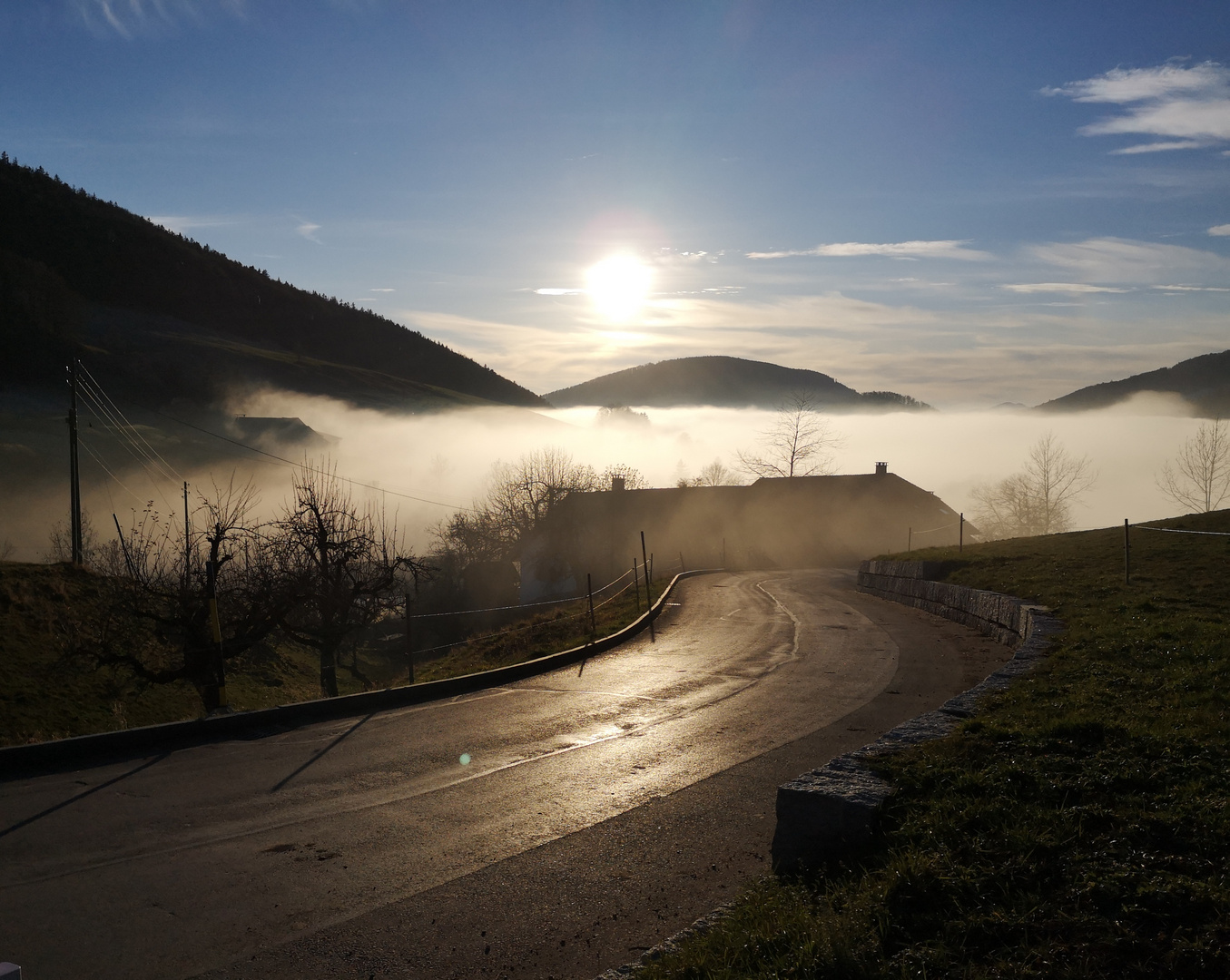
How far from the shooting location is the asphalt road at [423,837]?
15.2ft

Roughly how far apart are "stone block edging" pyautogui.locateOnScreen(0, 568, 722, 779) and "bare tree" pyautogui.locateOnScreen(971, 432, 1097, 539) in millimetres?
71577

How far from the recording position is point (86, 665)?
21656mm

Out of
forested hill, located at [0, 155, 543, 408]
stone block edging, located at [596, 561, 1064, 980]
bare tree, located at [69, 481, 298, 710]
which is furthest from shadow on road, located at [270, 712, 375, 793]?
forested hill, located at [0, 155, 543, 408]

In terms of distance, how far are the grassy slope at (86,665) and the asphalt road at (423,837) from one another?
647 centimetres

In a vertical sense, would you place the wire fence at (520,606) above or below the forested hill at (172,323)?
below

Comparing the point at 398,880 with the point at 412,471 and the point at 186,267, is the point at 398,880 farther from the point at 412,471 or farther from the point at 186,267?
the point at 186,267

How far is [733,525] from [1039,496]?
112ft

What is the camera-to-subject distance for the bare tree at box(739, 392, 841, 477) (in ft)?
236

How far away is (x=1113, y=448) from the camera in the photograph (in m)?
144

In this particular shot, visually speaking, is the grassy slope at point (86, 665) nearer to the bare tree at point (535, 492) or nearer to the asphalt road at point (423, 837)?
the asphalt road at point (423, 837)

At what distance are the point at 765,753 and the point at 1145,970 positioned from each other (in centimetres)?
514

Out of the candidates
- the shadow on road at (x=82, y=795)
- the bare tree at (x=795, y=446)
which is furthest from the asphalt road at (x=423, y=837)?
the bare tree at (x=795, y=446)

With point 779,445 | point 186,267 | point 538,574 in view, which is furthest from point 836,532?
point 186,267

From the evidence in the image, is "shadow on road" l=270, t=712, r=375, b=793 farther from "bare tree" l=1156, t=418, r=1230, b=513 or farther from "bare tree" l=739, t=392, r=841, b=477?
"bare tree" l=1156, t=418, r=1230, b=513
